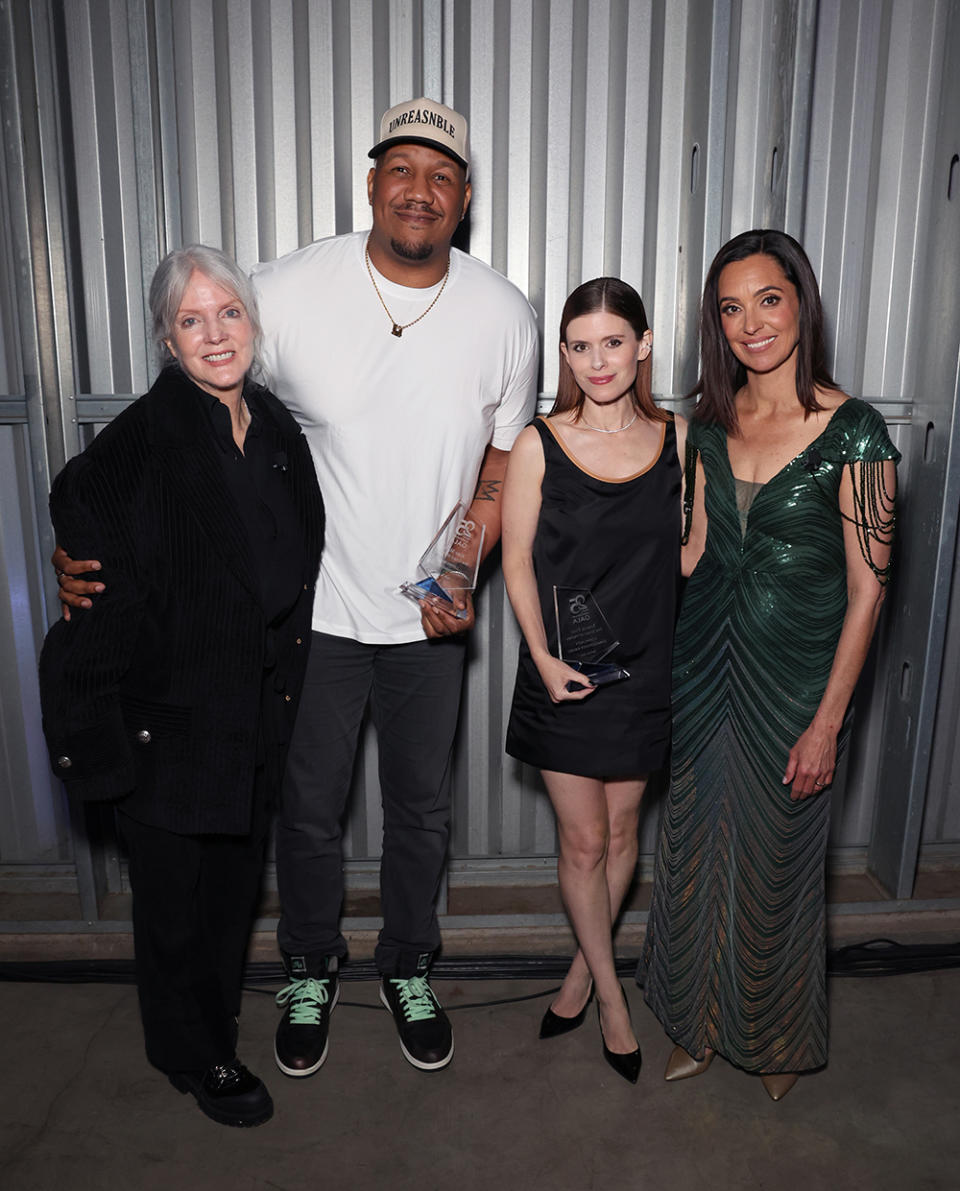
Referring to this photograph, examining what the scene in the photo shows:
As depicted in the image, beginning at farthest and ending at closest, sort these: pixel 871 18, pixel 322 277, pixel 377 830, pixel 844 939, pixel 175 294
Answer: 1. pixel 377 830
2. pixel 844 939
3. pixel 871 18
4. pixel 322 277
5. pixel 175 294

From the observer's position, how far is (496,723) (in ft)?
11.1

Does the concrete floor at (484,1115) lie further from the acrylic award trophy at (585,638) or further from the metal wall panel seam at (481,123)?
the metal wall panel seam at (481,123)

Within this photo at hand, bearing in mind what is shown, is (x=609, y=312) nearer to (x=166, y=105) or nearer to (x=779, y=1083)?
(x=166, y=105)

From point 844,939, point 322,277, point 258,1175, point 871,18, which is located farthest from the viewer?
point 844,939

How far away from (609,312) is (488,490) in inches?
24.1

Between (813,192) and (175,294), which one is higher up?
(813,192)

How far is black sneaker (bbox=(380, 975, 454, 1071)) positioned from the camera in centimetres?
260

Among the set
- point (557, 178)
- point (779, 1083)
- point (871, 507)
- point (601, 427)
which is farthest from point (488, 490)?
point (779, 1083)

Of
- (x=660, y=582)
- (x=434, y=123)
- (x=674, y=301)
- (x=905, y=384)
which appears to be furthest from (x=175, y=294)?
(x=905, y=384)

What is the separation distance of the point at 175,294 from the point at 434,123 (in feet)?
2.63

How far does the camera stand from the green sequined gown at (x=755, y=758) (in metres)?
2.13

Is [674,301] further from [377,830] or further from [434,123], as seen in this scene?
[377,830]

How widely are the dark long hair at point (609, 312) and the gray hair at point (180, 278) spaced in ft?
2.54

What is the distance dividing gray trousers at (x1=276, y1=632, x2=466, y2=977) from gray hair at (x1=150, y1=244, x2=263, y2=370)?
874 millimetres
